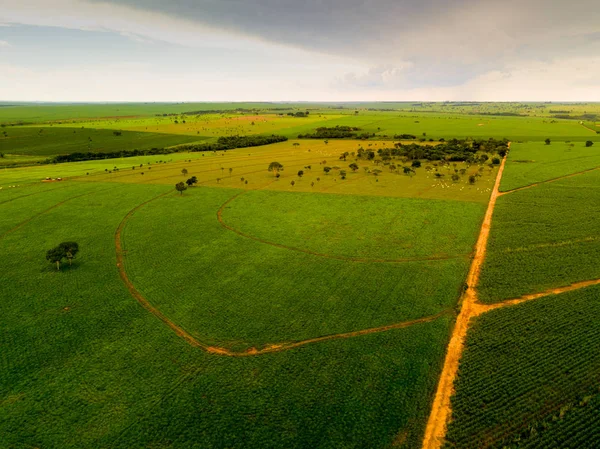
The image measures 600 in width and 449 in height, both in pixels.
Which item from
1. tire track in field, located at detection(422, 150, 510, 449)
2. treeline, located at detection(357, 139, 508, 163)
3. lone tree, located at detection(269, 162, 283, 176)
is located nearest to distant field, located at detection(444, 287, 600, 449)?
tire track in field, located at detection(422, 150, 510, 449)

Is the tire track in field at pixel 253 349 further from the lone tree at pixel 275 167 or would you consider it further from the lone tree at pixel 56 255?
the lone tree at pixel 275 167

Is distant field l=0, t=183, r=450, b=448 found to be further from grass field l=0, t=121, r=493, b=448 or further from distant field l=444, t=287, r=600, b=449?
distant field l=444, t=287, r=600, b=449

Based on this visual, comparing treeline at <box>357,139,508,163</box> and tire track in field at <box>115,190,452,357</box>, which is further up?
treeline at <box>357,139,508,163</box>

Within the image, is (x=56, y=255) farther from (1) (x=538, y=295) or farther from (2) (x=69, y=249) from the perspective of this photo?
(1) (x=538, y=295)

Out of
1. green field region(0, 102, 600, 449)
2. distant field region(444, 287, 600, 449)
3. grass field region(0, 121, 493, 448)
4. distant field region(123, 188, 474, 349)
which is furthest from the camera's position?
distant field region(123, 188, 474, 349)

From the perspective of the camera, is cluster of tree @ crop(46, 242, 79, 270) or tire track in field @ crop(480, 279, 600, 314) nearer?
tire track in field @ crop(480, 279, 600, 314)

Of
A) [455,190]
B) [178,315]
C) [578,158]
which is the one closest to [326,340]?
[178,315]
